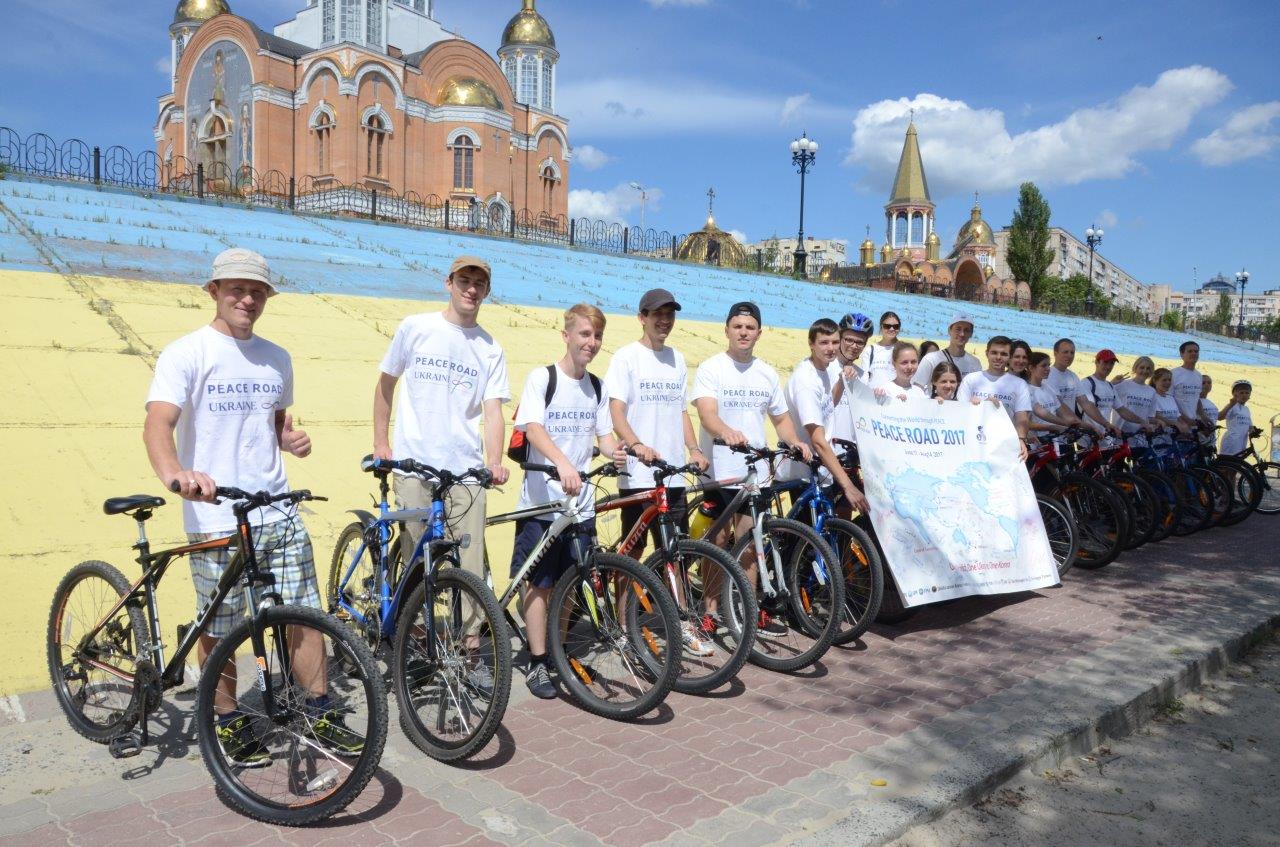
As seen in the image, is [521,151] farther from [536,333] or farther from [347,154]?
[536,333]

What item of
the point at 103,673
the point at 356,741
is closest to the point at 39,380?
the point at 103,673

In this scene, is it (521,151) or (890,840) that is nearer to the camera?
(890,840)

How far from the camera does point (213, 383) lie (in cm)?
356

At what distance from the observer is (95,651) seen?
391 centimetres

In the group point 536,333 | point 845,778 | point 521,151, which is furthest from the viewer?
point 521,151

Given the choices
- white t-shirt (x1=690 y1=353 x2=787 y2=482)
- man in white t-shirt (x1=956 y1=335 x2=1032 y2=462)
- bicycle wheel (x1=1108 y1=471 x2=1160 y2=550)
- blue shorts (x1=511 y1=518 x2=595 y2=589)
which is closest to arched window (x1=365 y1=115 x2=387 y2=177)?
man in white t-shirt (x1=956 y1=335 x2=1032 y2=462)

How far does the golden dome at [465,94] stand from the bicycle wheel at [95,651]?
4649cm

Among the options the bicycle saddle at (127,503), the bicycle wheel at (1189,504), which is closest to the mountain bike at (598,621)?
the bicycle saddle at (127,503)

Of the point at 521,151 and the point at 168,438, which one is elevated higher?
the point at 521,151

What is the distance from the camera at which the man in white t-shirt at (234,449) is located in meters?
3.41

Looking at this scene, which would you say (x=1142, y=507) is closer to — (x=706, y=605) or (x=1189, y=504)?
(x=1189, y=504)

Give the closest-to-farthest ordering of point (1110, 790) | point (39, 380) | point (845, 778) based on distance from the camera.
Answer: point (845, 778) < point (1110, 790) < point (39, 380)

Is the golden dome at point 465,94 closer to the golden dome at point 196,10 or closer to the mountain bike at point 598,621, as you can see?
the golden dome at point 196,10

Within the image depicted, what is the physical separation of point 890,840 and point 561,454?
217 cm
